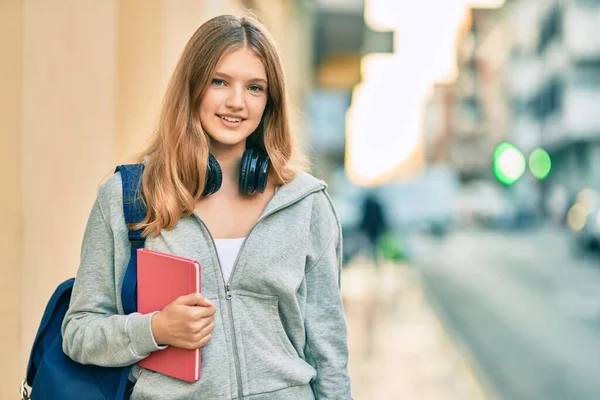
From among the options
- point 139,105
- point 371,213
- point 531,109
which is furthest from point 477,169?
point 139,105

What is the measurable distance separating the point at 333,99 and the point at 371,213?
27.6 feet

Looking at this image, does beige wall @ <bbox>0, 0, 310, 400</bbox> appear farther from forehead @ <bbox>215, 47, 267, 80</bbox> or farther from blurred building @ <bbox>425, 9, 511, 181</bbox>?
blurred building @ <bbox>425, 9, 511, 181</bbox>

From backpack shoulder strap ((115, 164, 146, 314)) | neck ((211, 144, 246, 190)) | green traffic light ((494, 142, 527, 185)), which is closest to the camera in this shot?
backpack shoulder strap ((115, 164, 146, 314))

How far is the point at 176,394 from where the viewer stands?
5.93 feet

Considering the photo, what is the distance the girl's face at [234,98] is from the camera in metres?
1.94

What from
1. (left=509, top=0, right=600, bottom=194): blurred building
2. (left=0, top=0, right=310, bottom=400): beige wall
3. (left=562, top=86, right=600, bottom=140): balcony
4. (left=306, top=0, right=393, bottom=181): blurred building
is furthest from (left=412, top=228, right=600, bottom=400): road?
(left=509, top=0, right=600, bottom=194): blurred building

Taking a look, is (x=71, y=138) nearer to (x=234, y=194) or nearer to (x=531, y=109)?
(x=234, y=194)

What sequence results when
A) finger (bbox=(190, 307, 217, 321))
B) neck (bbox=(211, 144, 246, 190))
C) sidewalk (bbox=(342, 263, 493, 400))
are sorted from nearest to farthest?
finger (bbox=(190, 307, 217, 321)) < neck (bbox=(211, 144, 246, 190)) < sidewalk (bbox=(342, 263, 493, 400))

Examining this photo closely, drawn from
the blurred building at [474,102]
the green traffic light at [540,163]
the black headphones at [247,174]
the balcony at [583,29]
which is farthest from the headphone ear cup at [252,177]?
the blurred building at [474,102]

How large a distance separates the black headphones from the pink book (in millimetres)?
276

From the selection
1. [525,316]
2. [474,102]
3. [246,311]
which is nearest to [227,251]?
[246,311]

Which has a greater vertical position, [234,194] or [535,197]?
[234,194]

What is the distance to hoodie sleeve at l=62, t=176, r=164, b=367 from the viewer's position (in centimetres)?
178

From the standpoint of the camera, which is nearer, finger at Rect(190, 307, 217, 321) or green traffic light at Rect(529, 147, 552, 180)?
finger at Rect(190, 307, 217, 321)
